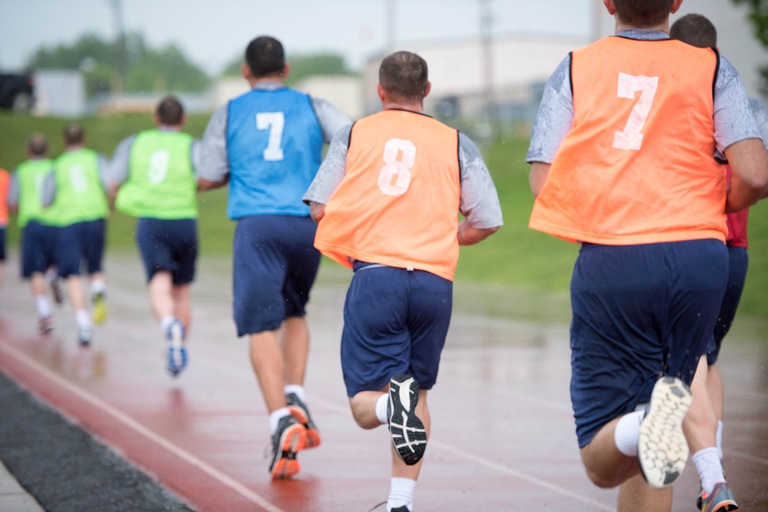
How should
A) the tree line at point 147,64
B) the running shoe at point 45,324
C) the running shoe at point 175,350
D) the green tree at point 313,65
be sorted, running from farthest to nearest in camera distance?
the green tree at point 313,65 → the tree line at point 147,64 → the running shoe at point 45,324 → the running shoe at point 175,350

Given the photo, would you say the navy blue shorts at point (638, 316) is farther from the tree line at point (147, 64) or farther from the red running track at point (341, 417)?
the tree line at point (147, 64)

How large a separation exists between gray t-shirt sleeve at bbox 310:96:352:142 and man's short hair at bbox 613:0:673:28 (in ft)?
8.63

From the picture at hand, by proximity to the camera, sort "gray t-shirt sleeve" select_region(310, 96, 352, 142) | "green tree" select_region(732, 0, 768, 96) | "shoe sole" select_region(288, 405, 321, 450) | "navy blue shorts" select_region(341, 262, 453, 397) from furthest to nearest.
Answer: "green tree" select_region(732, 0, 768, 96)
"gray t-shirt sleeve" select_region(310, 96, 352, 142)
"shoe sole" select_region(288, 405, 321, 450)
"navy blue shorts" select_region(341, 262, 453, 397)

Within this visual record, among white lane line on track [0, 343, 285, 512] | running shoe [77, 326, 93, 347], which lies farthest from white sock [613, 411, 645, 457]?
running shoe [77, 326, 93, 347]

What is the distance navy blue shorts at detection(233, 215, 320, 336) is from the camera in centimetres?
661

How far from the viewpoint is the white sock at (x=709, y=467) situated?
487 centimetres

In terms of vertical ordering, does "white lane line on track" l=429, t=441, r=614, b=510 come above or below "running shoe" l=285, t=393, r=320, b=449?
below

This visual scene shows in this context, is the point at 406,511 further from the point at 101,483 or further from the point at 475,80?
the point at 475,80

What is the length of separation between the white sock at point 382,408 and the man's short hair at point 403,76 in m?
1.30

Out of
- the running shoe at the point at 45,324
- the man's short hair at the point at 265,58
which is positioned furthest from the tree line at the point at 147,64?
the man's short hair at the point at 265,58

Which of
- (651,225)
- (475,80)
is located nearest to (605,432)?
(651,225)

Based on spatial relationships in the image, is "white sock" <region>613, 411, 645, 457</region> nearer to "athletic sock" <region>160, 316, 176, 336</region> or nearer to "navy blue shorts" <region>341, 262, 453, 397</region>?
"navy blue shorts" <region>341, 262, 453, 397</region>

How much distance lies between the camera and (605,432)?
13.2ft

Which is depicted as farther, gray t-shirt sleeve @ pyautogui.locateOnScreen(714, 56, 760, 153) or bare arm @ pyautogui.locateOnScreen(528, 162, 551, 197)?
bare arm @ pyautogui.locateOnScreen(528, 162, 551, 197)
